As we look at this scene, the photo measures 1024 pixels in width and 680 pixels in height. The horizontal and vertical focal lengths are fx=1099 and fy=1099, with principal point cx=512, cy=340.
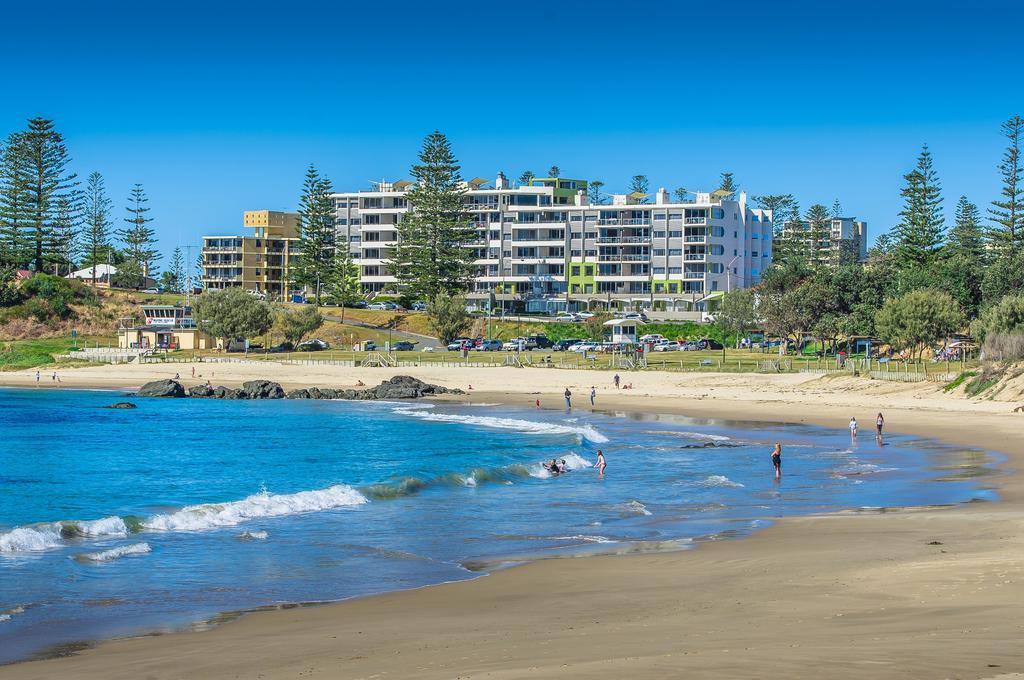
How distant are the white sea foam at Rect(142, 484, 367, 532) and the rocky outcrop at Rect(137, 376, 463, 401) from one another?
117ft

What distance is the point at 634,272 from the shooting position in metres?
119

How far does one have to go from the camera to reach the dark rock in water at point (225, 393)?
66.0 metres

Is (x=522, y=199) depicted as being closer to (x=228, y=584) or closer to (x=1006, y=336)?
(x=1006, y=336)

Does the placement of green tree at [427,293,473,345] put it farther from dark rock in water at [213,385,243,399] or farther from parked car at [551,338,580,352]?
dark rock in water at [213,385,243,399]

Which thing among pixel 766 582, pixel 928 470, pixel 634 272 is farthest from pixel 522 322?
pixel 766 582

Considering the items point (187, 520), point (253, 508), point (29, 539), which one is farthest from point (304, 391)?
point (29, 539)

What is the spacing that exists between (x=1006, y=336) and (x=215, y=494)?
36.2m

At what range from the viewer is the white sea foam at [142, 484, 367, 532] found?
22.8m

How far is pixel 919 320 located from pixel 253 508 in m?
46.7

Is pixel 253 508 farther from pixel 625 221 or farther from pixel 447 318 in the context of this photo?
pixel 625 221

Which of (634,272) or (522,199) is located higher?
(522,199)

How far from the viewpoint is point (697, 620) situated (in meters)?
12.9

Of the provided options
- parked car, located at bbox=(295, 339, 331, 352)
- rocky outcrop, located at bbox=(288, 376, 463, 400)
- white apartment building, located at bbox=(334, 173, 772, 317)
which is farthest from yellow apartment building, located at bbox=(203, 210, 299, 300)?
rocky outcrop, located at bbox=(288, 376, 463, 400)

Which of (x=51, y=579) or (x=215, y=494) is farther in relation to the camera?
(x=215, y=494)
